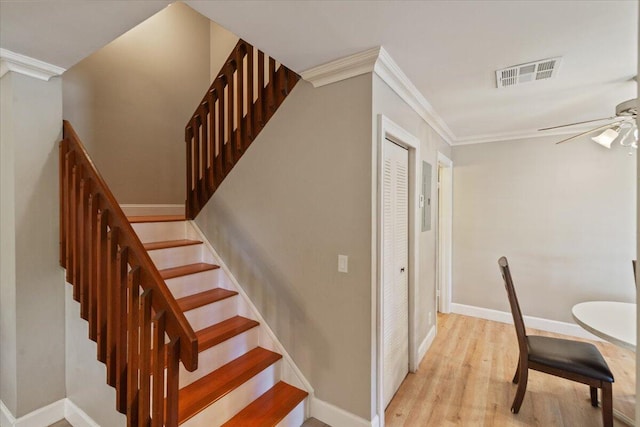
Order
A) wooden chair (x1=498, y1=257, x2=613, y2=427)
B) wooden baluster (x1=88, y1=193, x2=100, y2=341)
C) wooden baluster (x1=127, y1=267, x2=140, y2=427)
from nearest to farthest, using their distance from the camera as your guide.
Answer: wooden baluster (x1=127, y1=267, x2=140, y2=427)
wooden baluster (x1=88, y1=193, x2=100, y2=341)
wooden chair (x1=498, y1=257, x2=613, y2=427)

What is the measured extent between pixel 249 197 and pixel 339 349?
1.38 metres

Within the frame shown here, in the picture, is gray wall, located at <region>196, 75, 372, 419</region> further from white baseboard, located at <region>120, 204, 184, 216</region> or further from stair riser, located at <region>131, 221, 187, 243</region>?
white baseboard, located at <region>120, 204, 184, 216</region>

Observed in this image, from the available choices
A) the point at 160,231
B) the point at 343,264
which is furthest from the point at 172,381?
the point at 160,231

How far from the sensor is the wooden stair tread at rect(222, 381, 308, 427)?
1.80m

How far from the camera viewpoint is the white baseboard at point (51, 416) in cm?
189

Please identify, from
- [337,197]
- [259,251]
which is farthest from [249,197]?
[337,197]

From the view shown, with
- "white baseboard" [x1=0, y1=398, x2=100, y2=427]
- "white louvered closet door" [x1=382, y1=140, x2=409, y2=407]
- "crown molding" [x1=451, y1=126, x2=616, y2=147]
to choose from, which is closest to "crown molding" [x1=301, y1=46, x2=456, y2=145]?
"white louvered closet door" [x1=382, y1=140, x2=409, y2=407]

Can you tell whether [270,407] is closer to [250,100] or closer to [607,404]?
[607,404]

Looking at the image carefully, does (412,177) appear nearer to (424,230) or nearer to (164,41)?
(424,230)

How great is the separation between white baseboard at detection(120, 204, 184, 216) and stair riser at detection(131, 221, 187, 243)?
2.76 ft

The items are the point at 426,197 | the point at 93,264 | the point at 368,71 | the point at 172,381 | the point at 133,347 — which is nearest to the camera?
the point at 172,381

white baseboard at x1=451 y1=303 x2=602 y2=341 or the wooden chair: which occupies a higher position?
the wooden chair

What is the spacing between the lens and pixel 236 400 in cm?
188

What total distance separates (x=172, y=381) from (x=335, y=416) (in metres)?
1.22
